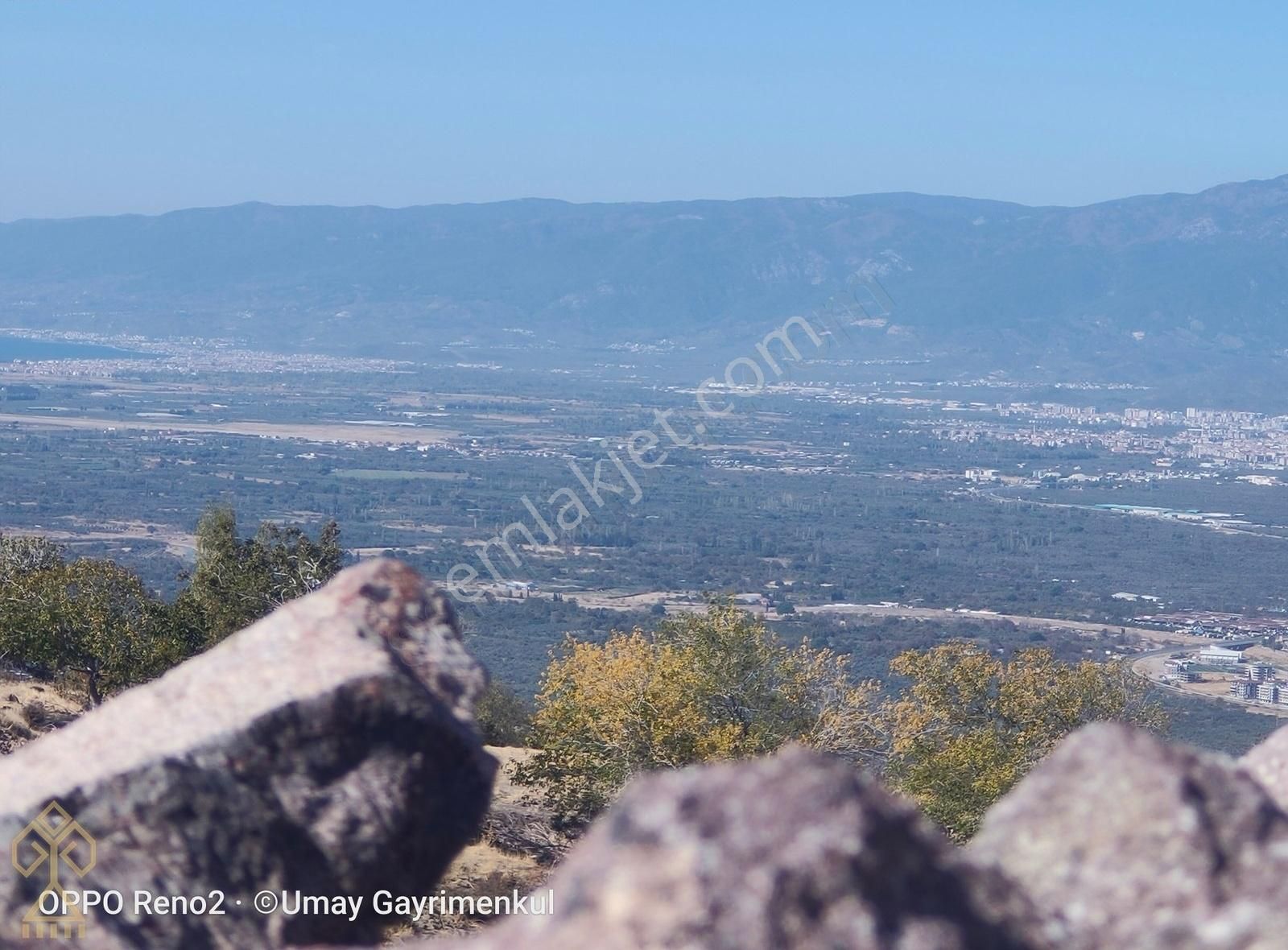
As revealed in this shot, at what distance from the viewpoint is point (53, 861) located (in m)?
5.53

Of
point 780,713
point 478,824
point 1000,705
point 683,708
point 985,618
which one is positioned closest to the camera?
point 478,824

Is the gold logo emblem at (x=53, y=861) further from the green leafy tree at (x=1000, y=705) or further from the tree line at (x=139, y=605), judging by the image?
the tree line at (x=139, y=605)

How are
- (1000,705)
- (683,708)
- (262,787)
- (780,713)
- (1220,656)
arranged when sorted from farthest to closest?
(1220,656) → (1000,705) → (780,713) → (683,708) → (262,787)

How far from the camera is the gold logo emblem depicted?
5363 mm

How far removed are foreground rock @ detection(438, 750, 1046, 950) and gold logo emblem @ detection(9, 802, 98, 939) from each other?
7.12 feet

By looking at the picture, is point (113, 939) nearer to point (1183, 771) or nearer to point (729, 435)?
point (1183, 771)

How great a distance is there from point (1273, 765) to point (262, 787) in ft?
14.6

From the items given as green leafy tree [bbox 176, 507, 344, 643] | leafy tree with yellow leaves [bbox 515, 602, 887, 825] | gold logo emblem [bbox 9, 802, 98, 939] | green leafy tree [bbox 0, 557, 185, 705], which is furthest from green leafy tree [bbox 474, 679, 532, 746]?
gold logo emblem [bbox 9, 802, 98, 939]

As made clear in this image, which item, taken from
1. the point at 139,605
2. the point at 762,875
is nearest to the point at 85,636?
the point at 139,605

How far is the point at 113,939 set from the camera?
5.41 m

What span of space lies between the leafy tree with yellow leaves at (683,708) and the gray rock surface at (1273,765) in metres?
12.6

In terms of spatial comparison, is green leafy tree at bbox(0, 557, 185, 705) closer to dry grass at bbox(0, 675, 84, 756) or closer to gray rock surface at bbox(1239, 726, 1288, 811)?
dry grass at bbox(0, 675, 84, 756)

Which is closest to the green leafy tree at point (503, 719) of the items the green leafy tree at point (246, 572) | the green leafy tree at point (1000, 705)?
the green leafy tree at point (246, 572)

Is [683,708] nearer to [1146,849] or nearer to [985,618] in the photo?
[1146,849]
